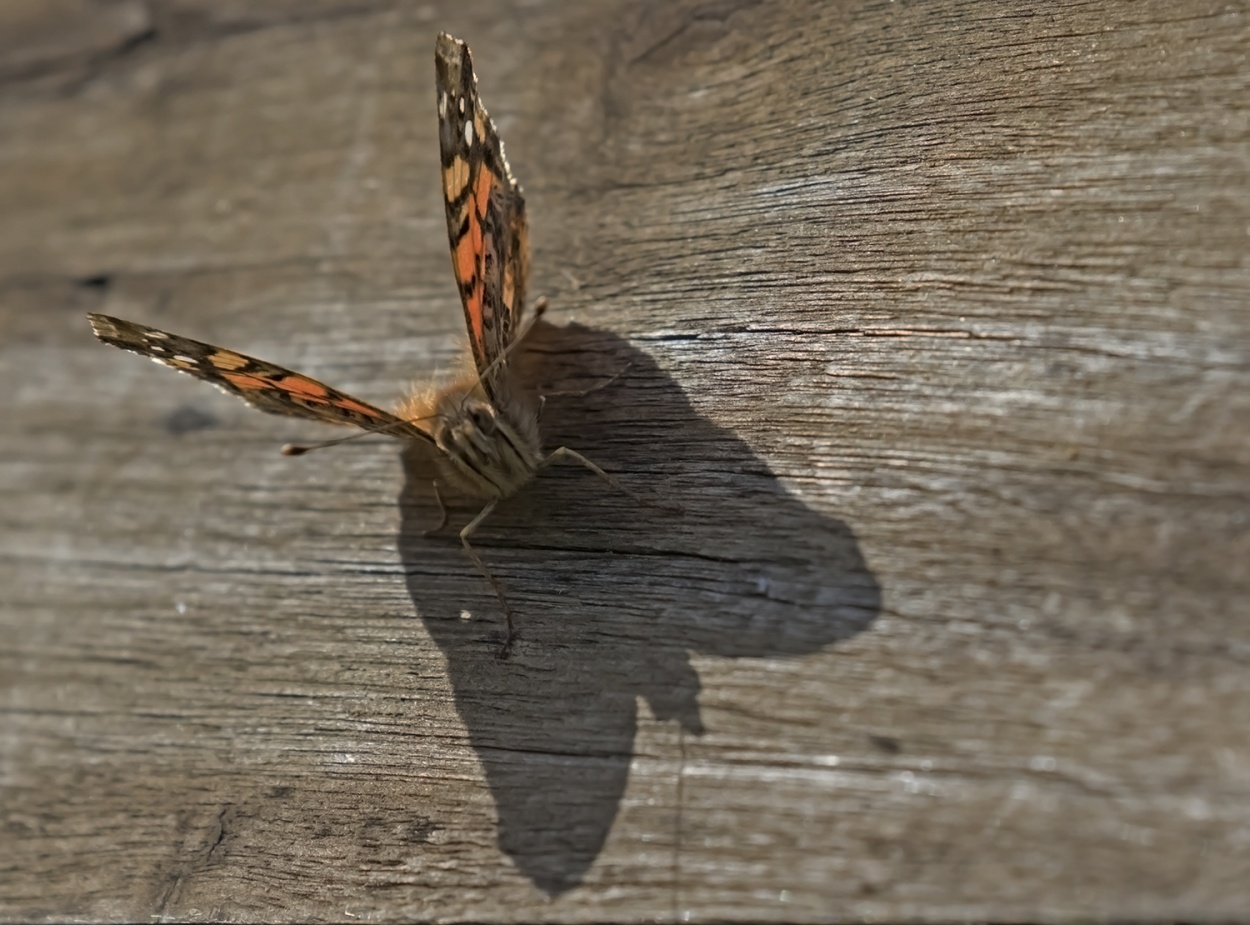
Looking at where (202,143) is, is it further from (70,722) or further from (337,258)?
(70,722)

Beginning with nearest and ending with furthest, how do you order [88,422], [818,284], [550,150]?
[818,284]
[550,150]
[88,422]

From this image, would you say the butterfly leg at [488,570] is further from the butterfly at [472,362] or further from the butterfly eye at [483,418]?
the butterfly eye at [483,418]

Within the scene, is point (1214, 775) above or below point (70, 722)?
above

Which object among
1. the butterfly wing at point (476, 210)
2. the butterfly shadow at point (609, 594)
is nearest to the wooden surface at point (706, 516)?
the butterfly shadow at point (609, 594)

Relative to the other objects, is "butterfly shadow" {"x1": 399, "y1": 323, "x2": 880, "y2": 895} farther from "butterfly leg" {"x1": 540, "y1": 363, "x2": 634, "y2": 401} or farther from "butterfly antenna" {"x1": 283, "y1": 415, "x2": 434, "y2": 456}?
"butterfly antenna" {"x1": 283, "y1": 415, "x2": 434, "y2": 456}

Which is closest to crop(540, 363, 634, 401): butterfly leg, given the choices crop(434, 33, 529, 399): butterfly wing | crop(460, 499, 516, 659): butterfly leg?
crop(434, 33, 529, 399): butterfly wing

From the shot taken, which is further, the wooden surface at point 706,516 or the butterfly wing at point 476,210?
the butterfly wing at point 476,210

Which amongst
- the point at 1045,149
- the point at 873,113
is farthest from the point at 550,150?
the point at 1045,149
